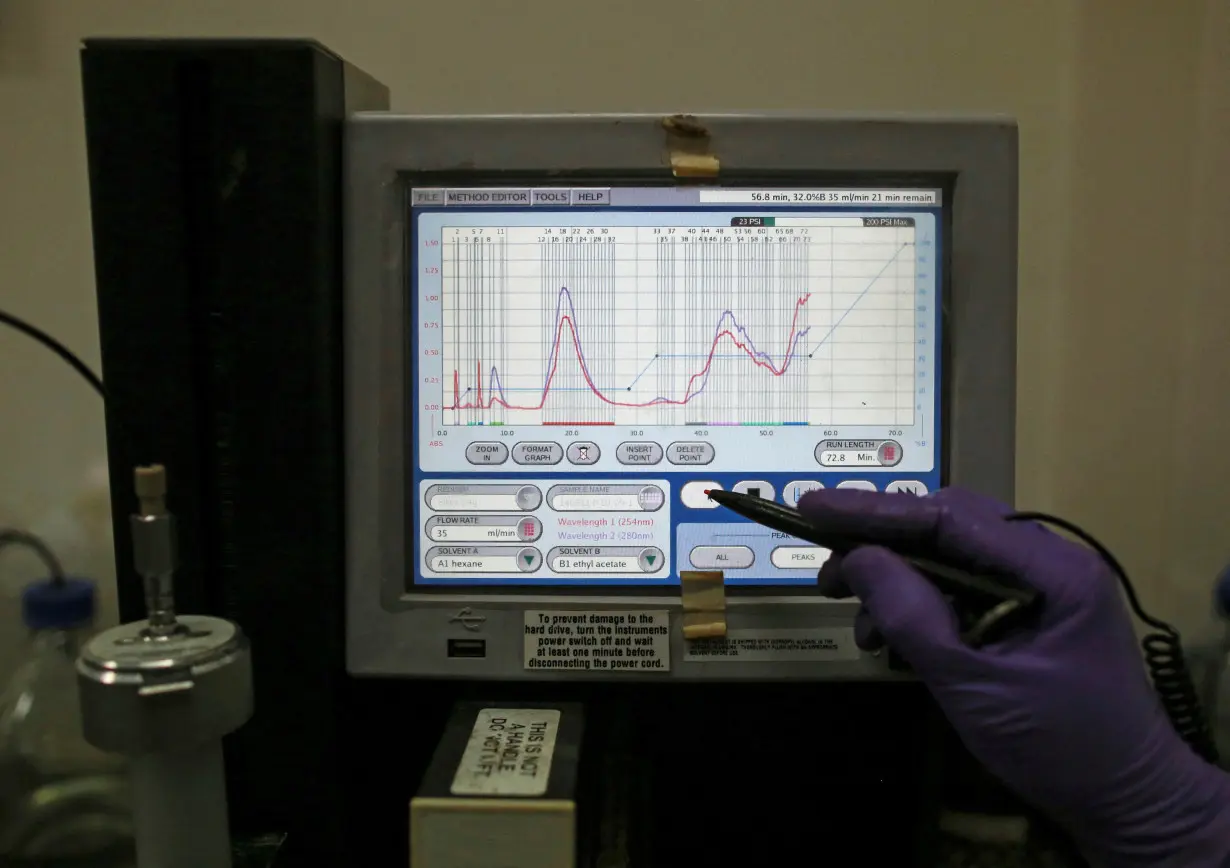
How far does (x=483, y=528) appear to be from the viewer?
2.03 feet

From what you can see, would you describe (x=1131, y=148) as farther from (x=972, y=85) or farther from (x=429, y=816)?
(x=429, y=816)

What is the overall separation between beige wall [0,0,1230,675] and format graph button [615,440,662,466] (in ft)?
1.44

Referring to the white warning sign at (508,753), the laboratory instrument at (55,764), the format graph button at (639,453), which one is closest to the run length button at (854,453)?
the format graph button at (639,453)

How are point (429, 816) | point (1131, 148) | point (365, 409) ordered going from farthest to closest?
1. point (1131, 148)
2. point (365, 409)
3. point (429, 816)

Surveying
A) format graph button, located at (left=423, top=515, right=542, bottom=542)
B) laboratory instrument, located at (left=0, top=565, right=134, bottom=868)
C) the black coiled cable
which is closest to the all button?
format graph button, located at (left=423, top=515, right=542, bottom=542)

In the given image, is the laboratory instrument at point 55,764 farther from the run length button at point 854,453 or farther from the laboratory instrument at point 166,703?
the run length button at point 854,453

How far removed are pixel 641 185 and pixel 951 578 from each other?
0.34 m

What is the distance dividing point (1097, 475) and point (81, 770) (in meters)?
0.99

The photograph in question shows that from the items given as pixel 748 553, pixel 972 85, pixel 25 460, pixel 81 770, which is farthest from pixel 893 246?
pixel 25 460

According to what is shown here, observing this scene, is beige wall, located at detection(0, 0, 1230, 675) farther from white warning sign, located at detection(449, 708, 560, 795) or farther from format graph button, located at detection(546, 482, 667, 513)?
white warning sign, located at detection(449, 708, 560, 795)

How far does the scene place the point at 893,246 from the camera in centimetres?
61

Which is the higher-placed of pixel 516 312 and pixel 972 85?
pixel 972 85

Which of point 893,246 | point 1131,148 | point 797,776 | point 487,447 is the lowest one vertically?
point 797,776

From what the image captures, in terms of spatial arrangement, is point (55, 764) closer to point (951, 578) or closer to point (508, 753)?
point (508, 753)
